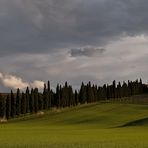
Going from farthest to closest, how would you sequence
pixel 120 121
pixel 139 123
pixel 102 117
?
pixel 102 117 < pixel 120 121 < pixel 139 123

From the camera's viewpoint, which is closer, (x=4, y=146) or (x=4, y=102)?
(x=4, y=146)

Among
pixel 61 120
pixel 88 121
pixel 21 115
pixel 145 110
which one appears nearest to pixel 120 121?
pixel 88 121

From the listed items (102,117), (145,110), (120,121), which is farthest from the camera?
(145,110)

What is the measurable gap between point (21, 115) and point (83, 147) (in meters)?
156

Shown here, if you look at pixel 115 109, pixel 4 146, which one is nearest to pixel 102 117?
pixel 115 109

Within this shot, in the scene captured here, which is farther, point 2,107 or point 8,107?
point 8,107

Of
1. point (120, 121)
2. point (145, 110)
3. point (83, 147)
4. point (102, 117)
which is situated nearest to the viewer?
point (83, 147)

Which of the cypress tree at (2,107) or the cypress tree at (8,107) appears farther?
the cypress tree at (8,107)

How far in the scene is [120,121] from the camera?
13762cm

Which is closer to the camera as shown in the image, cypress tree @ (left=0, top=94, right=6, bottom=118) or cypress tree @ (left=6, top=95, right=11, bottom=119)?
cypress tree @ (left=0, top=94, right=6, bottom=118)

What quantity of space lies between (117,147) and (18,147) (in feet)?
30.2

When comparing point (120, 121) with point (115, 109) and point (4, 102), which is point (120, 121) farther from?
point (4, 102)

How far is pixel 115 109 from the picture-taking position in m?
174

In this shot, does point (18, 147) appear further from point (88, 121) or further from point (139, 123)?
point (88, 121)
